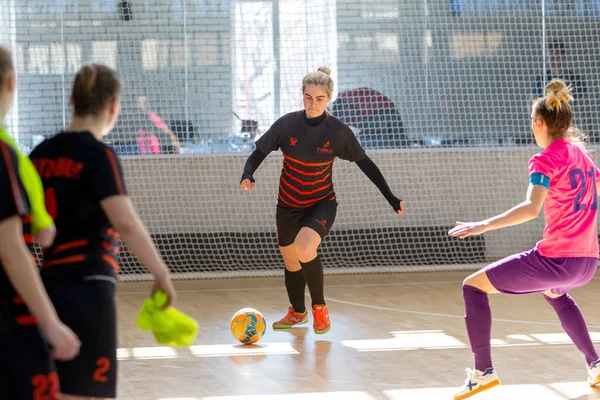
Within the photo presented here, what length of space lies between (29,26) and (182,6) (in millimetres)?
1456

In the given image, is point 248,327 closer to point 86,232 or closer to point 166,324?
point 166,324

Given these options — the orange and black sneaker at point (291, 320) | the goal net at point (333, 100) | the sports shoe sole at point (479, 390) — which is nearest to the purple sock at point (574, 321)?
the sports shoe sole at point (479, 390)

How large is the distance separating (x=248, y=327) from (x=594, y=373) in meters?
1.89

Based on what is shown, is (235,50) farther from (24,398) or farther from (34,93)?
(24,398)

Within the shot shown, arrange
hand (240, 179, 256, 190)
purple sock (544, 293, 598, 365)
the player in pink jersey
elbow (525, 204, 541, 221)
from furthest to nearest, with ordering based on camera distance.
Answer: hand (240, 179, 256, 190) → purple sock (544, 293, 598, 365) → the player in pink jersey → elbow (525, 204, 541, 221)

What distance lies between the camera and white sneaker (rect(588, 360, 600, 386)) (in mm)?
3813

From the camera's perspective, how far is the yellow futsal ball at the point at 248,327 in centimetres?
487

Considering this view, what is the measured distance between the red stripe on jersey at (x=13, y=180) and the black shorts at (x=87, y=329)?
1.20ft

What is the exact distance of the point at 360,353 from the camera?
4.68 m

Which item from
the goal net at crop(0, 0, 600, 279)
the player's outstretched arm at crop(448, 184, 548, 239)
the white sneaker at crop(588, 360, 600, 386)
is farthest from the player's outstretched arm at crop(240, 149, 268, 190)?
the goal net at crop(0, 0, 600, 279)

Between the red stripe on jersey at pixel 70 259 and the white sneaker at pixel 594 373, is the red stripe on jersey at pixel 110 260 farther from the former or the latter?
the white sneaker at pixel 594 373

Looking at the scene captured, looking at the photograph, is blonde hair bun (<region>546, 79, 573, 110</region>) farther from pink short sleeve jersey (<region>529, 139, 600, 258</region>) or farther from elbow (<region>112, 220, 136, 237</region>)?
elbow (<region>112, 220, 136, 237</region>)

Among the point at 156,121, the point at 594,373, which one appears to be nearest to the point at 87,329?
the point at 594,373

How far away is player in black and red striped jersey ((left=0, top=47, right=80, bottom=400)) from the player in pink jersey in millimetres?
1881
